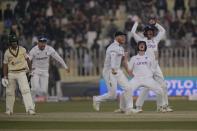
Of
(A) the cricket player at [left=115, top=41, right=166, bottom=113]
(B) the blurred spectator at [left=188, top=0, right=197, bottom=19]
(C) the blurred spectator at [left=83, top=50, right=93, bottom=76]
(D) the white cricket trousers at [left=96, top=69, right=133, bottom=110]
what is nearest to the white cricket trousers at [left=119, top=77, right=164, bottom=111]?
(A) the cricket player at [left=115, top=41, right=166, bottom=113]

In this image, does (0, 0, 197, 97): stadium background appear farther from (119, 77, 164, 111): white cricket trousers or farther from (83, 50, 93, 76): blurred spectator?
(119, 77, 164, 111): white cricket trousers

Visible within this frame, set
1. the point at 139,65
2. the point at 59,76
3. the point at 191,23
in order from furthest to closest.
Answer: the point at 191,23 < the point at 59,76 < the point at 139,65

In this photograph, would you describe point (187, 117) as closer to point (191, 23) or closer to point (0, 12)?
point (191, 23)

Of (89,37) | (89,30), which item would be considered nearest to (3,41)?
(89,37)

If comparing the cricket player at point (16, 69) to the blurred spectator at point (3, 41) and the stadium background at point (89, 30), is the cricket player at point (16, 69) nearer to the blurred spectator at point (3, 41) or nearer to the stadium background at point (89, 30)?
the stadium background at point (89, 30)

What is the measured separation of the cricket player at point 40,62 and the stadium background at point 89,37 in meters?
0.69

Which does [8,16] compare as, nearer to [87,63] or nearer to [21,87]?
[87,63]

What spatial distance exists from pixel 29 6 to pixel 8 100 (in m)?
13.3

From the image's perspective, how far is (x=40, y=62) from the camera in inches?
841

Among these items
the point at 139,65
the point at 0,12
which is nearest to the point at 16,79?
the point at 139,65

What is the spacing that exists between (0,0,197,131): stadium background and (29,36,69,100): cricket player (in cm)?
69

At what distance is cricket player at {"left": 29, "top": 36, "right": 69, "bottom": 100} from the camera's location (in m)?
21.0

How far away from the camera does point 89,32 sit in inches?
1196

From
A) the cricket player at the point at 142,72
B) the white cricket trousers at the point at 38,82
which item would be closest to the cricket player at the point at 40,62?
the white cricket trousers at the point at 38,82
